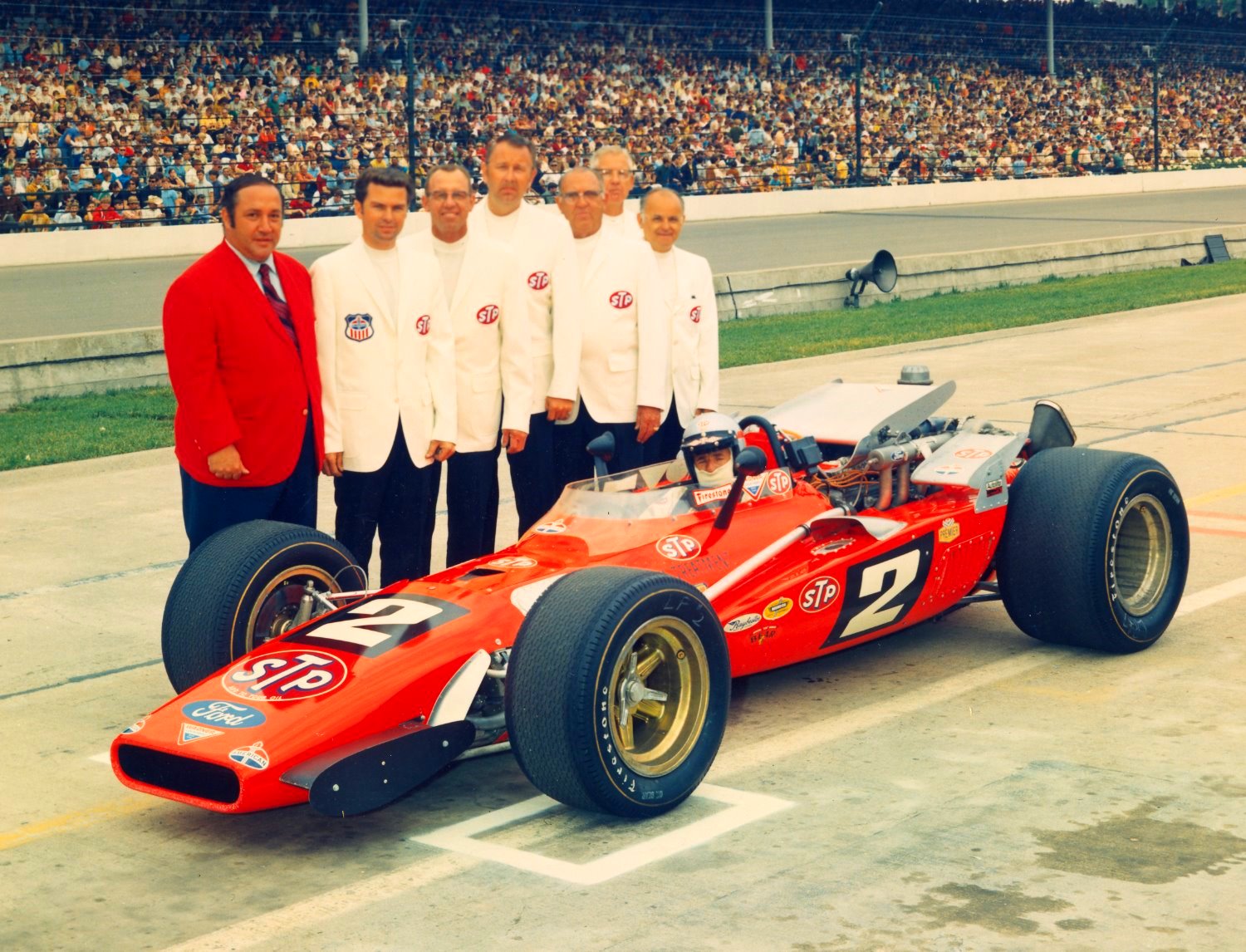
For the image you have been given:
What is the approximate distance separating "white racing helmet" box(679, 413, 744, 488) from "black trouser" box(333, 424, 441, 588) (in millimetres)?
1140

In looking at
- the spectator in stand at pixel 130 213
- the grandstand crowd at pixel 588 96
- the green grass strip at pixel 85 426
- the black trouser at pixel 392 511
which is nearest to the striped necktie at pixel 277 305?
the black trouser at pixel 392 511

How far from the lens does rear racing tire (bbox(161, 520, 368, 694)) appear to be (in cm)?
536

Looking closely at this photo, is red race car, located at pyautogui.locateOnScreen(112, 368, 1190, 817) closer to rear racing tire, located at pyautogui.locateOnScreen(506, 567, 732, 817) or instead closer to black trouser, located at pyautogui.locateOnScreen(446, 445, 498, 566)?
rear racing tire, located at pyautogui.locateOnScreen(506, 567, 732, 817)

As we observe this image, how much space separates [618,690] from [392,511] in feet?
6.59

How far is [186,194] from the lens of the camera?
25.8 metres

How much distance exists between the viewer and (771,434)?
617 centimetres

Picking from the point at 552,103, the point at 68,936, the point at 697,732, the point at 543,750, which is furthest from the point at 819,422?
the point at 552,103

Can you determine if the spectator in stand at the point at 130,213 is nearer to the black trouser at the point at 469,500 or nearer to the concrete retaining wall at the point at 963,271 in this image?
the concrete retaining wall at the point at 963,271

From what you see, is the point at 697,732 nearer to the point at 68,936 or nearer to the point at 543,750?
the point at 543,750

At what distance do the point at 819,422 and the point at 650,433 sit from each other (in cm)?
73

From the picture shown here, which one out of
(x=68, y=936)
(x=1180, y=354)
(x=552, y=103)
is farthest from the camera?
(x=552, y=103)

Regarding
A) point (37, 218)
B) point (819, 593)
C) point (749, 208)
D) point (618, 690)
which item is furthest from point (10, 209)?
point (618, 690)

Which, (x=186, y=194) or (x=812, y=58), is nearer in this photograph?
(x=186, y=194)

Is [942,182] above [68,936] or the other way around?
above
